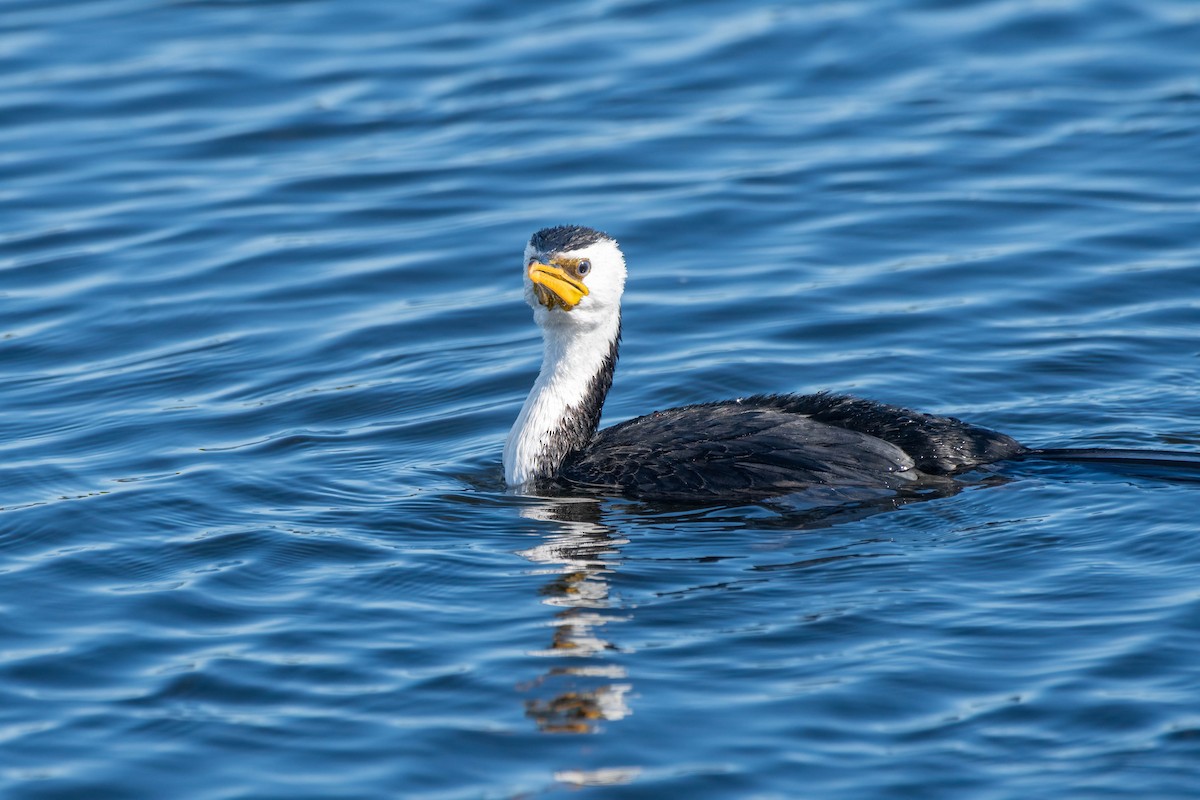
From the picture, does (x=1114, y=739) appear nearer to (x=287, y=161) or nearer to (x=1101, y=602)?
(x=1101, y=602)

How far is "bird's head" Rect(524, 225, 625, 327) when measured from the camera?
9203mm

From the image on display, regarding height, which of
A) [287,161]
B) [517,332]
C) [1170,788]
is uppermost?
[287,161]

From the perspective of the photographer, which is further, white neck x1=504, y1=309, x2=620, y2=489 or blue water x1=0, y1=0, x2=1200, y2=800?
white neck x1=504, y1=309, x2=620, y2=489

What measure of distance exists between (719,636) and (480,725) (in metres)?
1.19

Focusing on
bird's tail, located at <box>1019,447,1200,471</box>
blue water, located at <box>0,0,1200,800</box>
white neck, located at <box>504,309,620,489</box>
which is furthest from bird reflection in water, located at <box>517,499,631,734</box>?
bird's tail, located at <box>1019,447,1200,471</box>

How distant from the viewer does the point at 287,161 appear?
16359 millimetres

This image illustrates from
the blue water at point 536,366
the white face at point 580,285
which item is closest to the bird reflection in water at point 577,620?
the blue water at point 536,366

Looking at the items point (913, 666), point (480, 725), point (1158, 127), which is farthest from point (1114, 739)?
point (1158, 127)

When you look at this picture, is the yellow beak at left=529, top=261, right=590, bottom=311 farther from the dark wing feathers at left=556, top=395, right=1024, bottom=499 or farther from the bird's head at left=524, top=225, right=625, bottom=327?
the dark wing feathers at left=556, top=395, right=1024, bottom=499

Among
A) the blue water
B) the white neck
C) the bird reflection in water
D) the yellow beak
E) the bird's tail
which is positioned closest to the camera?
the blue water

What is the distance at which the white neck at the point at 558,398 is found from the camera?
959 cm

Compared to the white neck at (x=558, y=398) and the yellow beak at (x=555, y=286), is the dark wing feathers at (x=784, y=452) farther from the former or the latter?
the yellow beak at (x=555, y=286)

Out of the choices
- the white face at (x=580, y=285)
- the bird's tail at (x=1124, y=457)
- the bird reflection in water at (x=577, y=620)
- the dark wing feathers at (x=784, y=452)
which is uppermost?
the white face at (x=580, y=285)

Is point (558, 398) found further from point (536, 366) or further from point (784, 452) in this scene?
point (536, 366)
